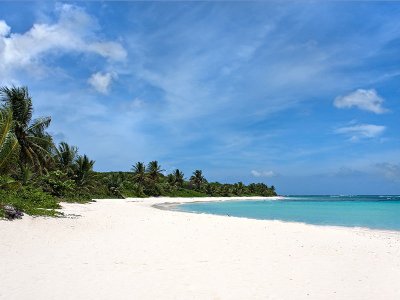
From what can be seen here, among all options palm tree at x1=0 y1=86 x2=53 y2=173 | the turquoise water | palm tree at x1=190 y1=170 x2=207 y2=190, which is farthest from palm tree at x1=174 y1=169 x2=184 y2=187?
palm tree at x1=0 y1=86 x2=53 y2=173

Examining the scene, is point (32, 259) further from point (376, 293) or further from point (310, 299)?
point (376, 293)

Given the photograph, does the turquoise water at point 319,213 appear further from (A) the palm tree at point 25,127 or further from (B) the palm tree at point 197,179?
(B) the palm tree at point 197,179

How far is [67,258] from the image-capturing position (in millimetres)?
8617

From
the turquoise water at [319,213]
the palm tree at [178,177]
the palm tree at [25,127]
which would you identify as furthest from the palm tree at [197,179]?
the palm tree at [25,127]

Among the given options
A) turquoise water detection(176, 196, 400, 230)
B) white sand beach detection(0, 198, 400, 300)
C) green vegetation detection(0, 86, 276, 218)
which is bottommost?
white sand beach detection(0, 198, 400, 300)

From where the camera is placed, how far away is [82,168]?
38562 millimetres

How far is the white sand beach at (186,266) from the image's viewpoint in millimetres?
6379

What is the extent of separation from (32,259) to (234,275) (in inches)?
191

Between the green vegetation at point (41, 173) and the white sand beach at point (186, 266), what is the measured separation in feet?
15.0

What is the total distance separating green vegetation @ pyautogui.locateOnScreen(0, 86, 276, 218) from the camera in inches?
635

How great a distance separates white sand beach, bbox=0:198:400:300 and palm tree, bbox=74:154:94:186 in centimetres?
2599

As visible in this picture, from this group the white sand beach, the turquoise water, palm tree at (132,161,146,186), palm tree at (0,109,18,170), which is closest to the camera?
the white sand beach

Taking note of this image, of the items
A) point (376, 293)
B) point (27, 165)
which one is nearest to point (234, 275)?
point (376, 293)

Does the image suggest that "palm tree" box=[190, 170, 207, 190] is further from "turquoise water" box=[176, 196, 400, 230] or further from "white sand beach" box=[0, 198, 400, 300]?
"white sand beach" box=[0, 198, 400, 300]
